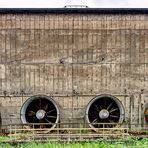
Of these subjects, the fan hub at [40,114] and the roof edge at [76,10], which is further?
the roof edge at [76,10]

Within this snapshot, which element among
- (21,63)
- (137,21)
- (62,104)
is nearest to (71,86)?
(62,104)

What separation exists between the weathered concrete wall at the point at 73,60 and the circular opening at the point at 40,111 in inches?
14.5

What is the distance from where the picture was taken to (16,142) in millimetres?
28203

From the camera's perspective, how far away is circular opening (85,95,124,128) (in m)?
33.6

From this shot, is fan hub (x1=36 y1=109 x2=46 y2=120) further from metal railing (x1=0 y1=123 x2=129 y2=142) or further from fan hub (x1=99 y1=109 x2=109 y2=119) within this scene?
fan hub (x1=99 y1=109 x2=109 y2=119)

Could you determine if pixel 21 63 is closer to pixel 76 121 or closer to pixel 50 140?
pixel 76 121

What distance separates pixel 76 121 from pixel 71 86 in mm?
2110

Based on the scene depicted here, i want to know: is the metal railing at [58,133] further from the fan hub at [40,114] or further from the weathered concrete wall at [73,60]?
the weathered concrete wall at [73,60]

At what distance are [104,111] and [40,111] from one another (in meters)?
3.81

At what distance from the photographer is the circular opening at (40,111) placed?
3362cm

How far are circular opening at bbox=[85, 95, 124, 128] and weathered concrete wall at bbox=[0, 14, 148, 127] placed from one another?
1.26 ft

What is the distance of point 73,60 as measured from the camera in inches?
1337

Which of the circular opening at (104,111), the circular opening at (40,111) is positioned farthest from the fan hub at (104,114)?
the circular opening at (40,111)

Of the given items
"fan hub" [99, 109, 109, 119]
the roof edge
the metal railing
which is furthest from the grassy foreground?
the roof edge
